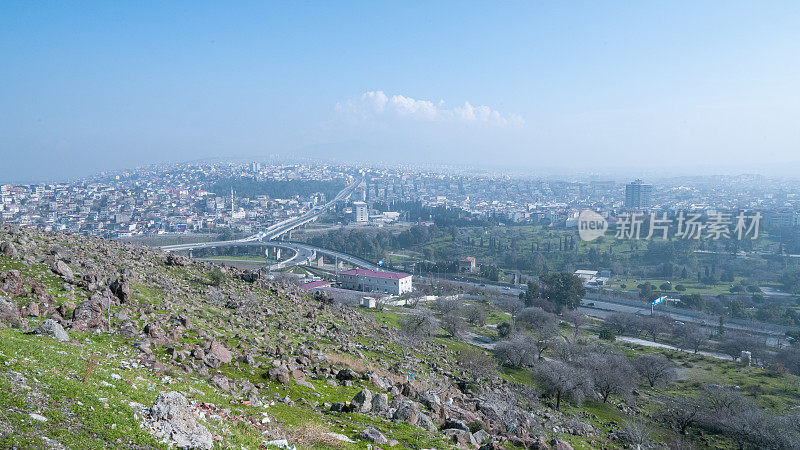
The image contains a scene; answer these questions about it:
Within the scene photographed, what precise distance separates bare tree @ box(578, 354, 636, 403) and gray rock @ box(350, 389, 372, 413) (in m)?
10.3

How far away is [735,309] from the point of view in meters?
31.8

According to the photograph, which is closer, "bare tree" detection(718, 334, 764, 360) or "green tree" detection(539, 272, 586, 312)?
"bare tree" detection(718, 334, 764, 360)

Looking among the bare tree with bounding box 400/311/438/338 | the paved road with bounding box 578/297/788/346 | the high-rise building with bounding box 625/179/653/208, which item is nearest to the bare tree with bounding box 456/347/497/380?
the bare tree with bounding box 400/311/438/338

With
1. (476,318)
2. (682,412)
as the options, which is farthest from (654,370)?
(476,318)

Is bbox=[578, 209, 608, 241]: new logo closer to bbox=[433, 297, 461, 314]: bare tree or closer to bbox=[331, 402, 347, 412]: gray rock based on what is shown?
bbox=[433, 297, 461, 314]: bare tree

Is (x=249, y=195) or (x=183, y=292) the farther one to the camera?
(x=249, y=195)

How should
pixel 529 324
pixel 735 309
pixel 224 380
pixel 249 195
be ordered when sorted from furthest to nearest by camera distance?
pixel 249 195 → pixel 735 309 → pixel 529 324 → pixel 224 380

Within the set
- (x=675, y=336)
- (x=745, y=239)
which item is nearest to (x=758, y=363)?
(x=675, y=336)

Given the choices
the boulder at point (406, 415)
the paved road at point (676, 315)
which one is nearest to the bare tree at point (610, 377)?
the boulder at point (406, 415)

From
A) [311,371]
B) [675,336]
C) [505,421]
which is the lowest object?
[675,336]

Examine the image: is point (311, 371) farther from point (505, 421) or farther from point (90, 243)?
point (90, 243)

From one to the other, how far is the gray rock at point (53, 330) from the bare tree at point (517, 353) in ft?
49.0

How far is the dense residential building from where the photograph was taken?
34094 millimetres

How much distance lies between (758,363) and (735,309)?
10.7 meters
